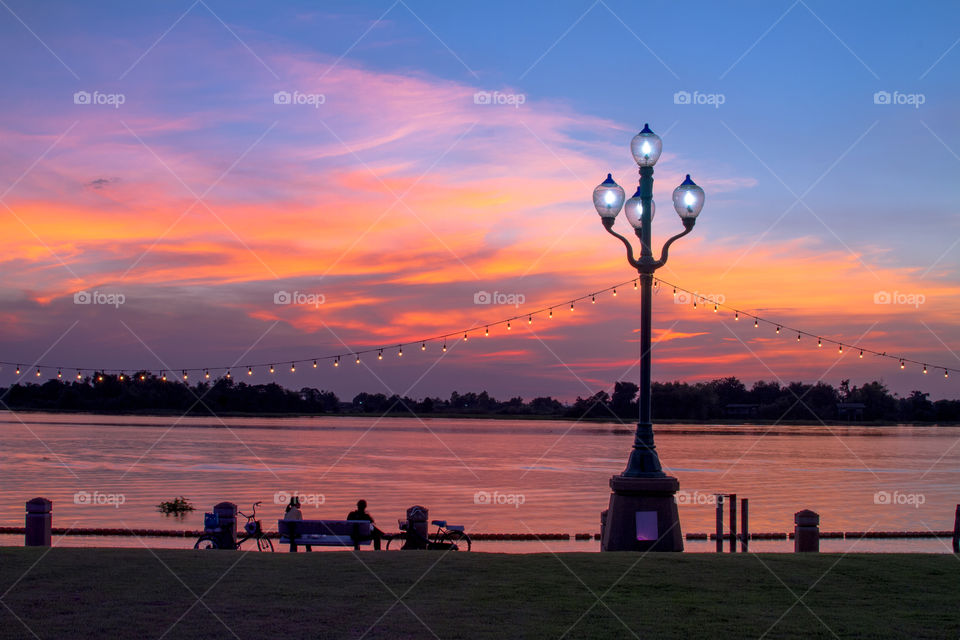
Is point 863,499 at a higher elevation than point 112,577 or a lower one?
lower

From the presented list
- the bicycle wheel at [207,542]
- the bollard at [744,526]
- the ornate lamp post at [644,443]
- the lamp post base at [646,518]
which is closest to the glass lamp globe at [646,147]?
the ornate lamp post at [644,443]

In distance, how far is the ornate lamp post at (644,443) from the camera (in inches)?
613

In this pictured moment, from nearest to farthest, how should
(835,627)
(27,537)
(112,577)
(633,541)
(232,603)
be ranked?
(835,627) < (232,603) < (112,577) < (633,541) < (27,537)

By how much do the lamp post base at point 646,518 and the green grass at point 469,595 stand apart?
2032 millimetres

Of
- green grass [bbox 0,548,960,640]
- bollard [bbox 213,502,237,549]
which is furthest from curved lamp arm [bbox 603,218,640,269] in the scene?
bollard [bbox 213,502,237,549]

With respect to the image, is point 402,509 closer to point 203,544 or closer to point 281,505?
point 281,505

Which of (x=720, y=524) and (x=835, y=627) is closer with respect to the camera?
(x=835, y=627)

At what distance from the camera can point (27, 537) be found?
1794cm

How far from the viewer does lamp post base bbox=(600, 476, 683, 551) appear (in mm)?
15531

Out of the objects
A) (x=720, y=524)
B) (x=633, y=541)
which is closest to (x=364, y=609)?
(x=633, y=541)

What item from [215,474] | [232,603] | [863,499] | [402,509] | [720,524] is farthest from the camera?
[215,474]

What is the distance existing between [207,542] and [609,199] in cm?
1018

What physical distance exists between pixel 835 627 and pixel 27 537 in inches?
559

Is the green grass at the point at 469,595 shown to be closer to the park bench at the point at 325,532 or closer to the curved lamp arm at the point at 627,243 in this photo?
the park bench at the point at 325,532
